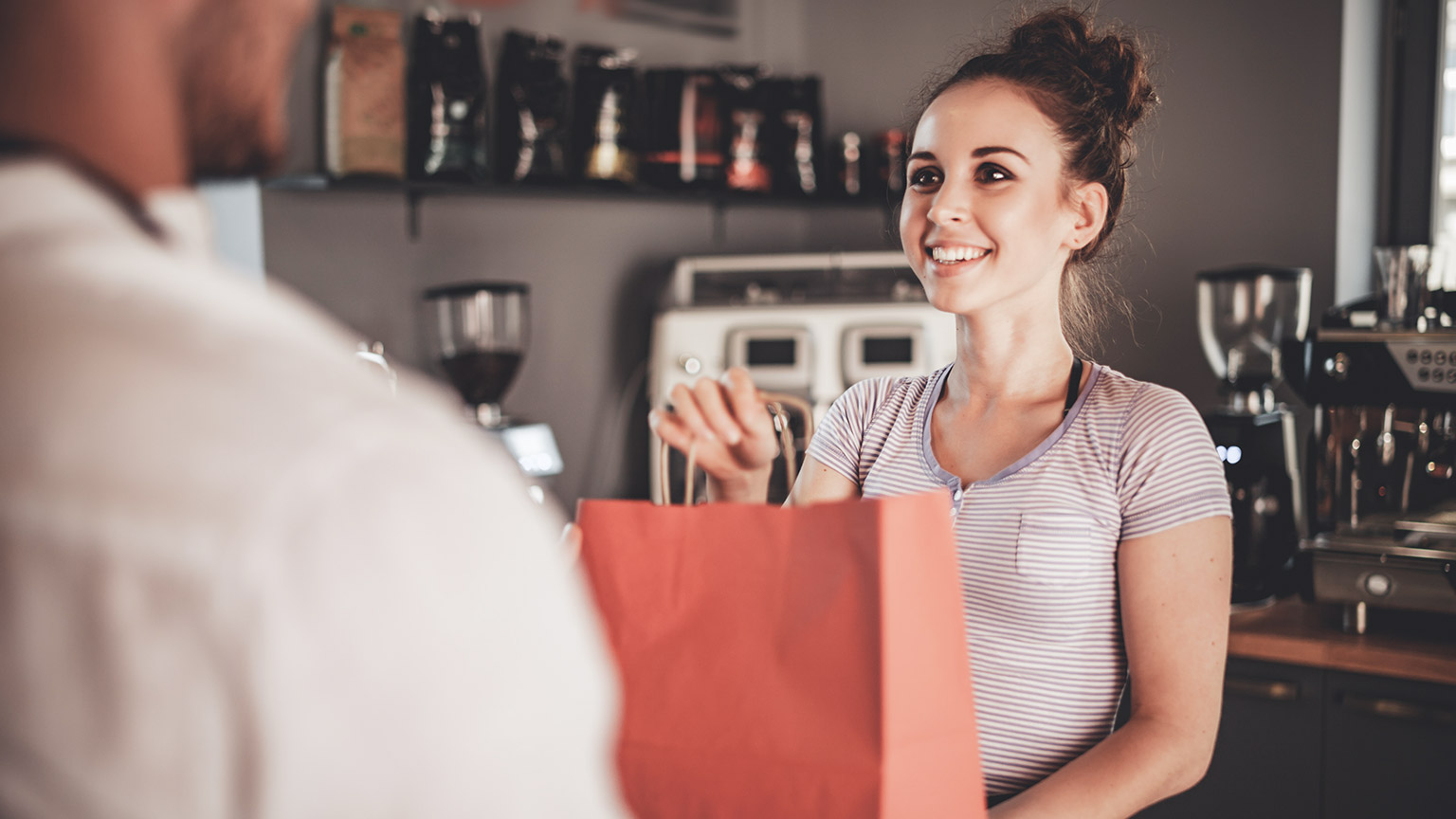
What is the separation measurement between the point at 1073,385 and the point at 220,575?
3.11 feet

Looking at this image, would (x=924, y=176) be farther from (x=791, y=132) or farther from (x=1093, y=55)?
(x=791, y=132)

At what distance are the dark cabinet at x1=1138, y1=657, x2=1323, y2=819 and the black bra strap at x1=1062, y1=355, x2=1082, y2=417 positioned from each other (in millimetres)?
839

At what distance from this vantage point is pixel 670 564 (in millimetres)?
791

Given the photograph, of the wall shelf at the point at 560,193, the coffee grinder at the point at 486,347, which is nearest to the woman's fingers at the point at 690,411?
the wall shelf at the point at 560,193

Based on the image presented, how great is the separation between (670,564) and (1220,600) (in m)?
0.50

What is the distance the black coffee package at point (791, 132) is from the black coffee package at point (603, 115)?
45 centimetres

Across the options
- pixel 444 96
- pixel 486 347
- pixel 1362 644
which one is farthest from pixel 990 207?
pixel 444 96

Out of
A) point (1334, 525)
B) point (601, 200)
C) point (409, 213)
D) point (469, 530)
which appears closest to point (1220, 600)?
point (469, 530)

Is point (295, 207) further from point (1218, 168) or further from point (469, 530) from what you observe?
point (469, 530)

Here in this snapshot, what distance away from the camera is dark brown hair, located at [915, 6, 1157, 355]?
113 centimetres

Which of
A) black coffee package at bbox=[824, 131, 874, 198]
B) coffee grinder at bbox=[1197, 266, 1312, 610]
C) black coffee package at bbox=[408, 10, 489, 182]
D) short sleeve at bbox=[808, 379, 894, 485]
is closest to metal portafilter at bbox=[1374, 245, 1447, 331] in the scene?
coffee grinder at bbox=[1197, 266, 1312, 610]

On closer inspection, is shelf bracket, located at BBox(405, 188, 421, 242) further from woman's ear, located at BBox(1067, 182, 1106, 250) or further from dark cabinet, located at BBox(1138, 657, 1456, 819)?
dark cabinet, located at BBox(1138, 657, 1456, 819)

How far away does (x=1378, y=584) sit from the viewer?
1688mm

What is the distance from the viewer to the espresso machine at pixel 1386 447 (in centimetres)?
170
